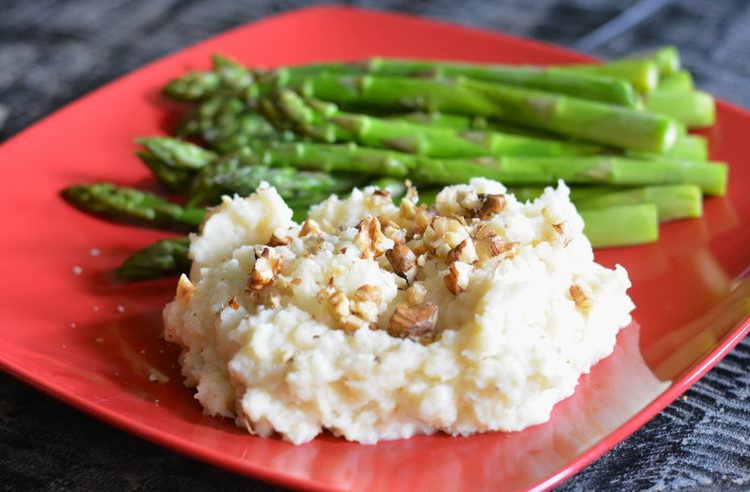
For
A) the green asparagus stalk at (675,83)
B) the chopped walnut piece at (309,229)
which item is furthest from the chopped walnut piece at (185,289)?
the green asparagus stalk at (675,83)

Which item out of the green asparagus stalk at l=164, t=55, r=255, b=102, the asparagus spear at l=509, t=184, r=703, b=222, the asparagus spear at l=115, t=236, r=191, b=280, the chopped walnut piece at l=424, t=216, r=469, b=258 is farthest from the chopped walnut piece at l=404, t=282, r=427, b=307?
the green asparagus stalk at l=164, t=55, r=255, b=102

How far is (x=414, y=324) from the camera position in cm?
291

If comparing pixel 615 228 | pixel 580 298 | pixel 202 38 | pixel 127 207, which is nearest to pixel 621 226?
pixel 615 228

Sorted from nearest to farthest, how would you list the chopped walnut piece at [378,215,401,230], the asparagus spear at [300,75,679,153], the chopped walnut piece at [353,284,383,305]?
the chopped walnut piece at [353,284,383,305]
the chopped walnut piece at [378,215,401,230]
the asparagus spear at [300,75,679,153]

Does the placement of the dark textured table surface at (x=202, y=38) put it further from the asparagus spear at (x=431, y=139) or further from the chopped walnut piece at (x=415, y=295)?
the asparagus spear at (x=431, y=139)

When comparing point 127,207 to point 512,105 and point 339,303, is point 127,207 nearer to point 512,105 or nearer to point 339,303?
point 339,303

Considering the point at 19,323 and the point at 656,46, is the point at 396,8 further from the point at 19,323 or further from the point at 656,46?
the point at 19,323

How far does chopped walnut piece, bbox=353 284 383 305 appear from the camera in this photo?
2.95 m

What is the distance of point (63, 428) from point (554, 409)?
1.79 meters

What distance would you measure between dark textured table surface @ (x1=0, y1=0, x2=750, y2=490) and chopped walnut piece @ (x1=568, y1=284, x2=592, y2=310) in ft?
1.79

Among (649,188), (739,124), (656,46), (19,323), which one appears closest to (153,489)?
(19,323)

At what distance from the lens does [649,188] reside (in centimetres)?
440

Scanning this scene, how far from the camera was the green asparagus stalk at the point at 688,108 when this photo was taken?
4969 mm

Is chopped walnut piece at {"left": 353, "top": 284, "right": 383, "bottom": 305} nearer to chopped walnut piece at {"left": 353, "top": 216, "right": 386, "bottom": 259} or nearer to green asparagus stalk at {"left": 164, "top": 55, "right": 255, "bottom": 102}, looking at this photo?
chopped walnut piece at {"left": 353, "top": 216, "right": 386, "bottom": 259}
